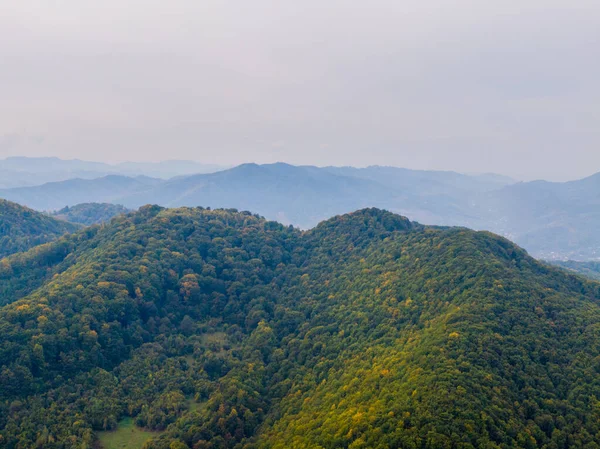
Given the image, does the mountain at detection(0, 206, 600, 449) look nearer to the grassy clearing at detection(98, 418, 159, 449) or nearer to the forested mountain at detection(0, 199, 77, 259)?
the grassy clearing at detection(98, 418, 159, 449)

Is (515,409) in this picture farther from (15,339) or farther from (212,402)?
(15,339)

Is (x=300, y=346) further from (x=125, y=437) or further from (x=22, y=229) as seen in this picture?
(x=22, y=229)

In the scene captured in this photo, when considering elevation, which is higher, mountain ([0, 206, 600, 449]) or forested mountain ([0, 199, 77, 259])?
forested mountain ([0, 199, 77, 259])

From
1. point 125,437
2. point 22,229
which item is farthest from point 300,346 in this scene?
point 22,229

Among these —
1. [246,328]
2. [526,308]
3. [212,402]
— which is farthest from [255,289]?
[526,308]

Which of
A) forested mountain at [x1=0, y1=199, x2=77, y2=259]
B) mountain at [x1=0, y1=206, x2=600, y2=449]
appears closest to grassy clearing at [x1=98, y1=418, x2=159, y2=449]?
mountain at [x1=0, y1=206, x2=600, y2=449]

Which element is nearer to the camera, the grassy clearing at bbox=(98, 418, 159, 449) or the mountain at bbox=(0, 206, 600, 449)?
the mountain at bbox=(0, 206, 600, 449)

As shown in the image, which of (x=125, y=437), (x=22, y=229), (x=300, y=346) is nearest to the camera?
(x=125, y=437)
